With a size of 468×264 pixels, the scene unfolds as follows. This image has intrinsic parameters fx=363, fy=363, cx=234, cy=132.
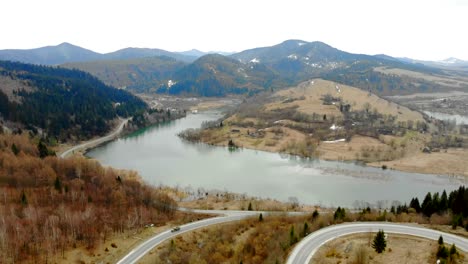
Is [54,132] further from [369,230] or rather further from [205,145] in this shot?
[369,230]

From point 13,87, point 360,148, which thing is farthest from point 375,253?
point 13,87

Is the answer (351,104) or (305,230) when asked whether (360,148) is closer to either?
(351,104)

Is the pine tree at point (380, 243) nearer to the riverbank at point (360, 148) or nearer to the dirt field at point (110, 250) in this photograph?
the dirt field at point (110, 250)

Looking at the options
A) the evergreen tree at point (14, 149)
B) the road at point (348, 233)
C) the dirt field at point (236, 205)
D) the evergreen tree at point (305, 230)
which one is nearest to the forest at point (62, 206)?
the evergreen tree at point (14, 149)

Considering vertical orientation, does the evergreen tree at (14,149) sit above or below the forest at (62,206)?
above

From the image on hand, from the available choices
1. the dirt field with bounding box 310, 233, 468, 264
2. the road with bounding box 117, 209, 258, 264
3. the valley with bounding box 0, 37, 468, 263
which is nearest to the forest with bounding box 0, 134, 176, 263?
→ the valley with bounding box 0, 37, 468, 263

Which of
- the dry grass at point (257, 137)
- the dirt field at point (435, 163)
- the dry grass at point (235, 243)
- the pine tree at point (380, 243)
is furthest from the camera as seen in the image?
the dry grass at point (257, 137)

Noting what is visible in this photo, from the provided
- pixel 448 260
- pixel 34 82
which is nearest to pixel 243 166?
pixel 448 260
